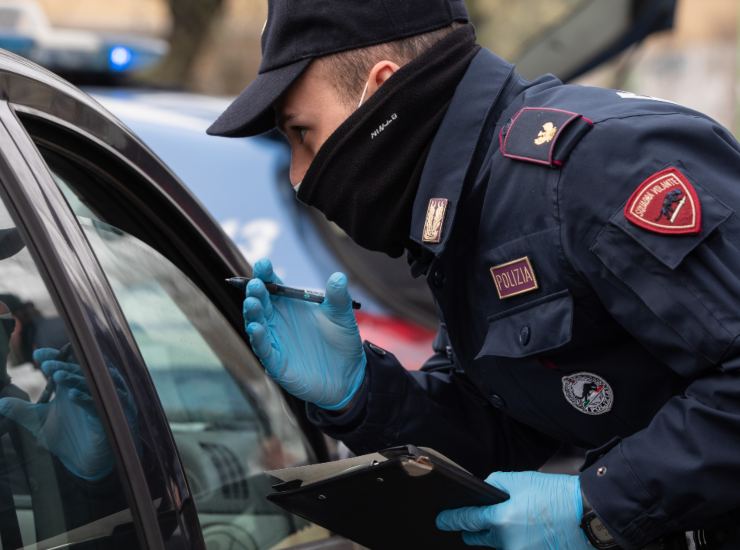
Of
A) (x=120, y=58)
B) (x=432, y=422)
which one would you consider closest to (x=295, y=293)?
(x=432, y=422)

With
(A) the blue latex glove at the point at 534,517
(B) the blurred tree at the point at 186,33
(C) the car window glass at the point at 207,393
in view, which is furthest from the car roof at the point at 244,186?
(B) the blurred tree at the point at 186,33

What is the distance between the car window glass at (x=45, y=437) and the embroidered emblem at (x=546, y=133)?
704 mm

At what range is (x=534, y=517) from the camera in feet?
5.34

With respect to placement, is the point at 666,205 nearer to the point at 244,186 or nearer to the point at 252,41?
the point at 244,186

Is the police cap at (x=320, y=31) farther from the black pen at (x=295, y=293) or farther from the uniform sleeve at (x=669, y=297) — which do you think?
the uniform sleeve at (x=669, y=297)

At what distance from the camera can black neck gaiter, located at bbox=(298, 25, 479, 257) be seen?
5.79 ft

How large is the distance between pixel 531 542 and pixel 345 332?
0.52 m

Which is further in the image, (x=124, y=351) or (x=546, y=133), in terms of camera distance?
(x=546, y=133)

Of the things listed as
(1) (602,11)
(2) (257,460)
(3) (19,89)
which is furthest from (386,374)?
(1) (602,11)

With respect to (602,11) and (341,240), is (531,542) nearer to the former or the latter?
(341,240)

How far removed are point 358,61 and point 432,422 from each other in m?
0.68

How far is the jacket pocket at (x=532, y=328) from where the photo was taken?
5.25 feet

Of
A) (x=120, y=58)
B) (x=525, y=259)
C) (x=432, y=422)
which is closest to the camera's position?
(x=525, y=259)

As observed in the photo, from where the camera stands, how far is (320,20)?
70.0 inches
